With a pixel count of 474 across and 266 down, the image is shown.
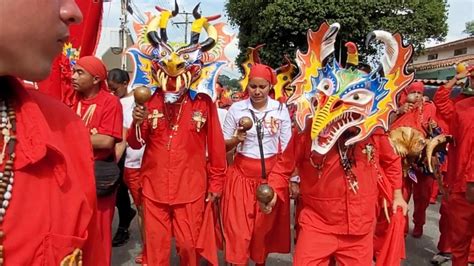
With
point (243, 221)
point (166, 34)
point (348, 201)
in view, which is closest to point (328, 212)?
point (348, 201)

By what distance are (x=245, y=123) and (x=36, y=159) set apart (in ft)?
9.70

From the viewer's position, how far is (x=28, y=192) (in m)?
1.23

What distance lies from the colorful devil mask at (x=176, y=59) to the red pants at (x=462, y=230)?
231 cm

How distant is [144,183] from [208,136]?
624 millimetres

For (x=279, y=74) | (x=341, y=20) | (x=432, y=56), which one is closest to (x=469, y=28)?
(x=432, y=56)

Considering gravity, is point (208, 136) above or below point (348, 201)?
above

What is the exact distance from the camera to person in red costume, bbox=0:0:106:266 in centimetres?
113

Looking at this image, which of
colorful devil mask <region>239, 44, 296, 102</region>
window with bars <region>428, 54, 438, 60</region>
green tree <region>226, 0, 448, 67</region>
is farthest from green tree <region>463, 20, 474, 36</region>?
colorful devil mask <region>239, 44, 296, 102</region>

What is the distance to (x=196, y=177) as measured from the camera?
13.1ft

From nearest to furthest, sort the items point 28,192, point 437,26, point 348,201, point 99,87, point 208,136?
1. point 28,192
2. point 348,201
3. point 99,87
4. point 208,136
5. point 437,26

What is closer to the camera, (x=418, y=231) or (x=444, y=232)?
(x=444, y=232)

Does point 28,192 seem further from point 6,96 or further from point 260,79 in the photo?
point 260,79

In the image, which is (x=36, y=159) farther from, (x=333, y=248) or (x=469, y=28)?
(x=469, y=28)

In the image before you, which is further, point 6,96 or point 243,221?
point 243,221
